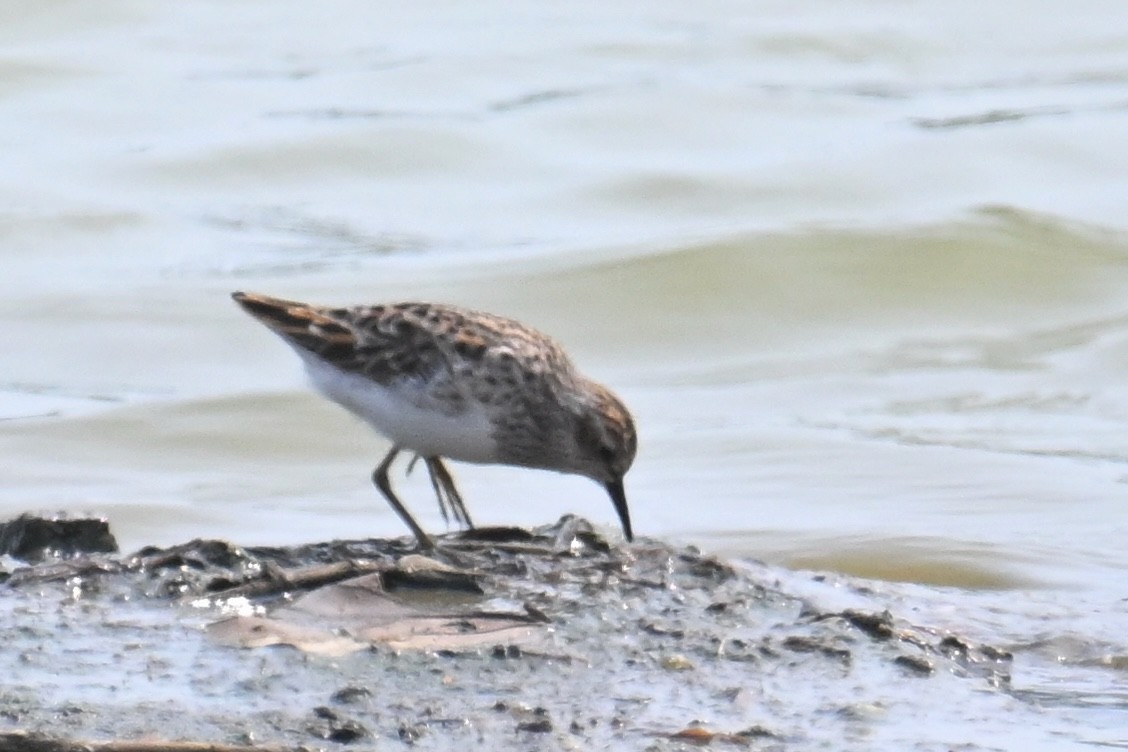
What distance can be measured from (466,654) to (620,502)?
5.97 ft

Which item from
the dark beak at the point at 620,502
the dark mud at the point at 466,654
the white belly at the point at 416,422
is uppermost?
the white belly at the point at 416,422

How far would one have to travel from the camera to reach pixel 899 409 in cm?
1038

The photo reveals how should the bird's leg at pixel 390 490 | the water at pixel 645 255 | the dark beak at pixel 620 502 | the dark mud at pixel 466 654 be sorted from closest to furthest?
the dark mud at pixel 466 654
the bird's leg at pixel 390 490
the dark beak at pixel 620 502
the water at pixel 645 255

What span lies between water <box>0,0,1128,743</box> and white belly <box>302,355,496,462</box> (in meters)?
1.36

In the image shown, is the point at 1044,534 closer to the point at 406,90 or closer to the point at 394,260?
the point at 394,260

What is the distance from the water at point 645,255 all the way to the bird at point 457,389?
105 centimetres

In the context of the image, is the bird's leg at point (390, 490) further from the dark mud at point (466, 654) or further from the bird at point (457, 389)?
the dark mud at point (466, 654)

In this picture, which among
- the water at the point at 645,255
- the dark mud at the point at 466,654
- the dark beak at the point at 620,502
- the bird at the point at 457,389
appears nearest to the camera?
the dark mud at the point at 466,654

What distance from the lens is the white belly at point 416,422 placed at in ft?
20.2

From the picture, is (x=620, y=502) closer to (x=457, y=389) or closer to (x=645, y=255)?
(x=457, y=389)

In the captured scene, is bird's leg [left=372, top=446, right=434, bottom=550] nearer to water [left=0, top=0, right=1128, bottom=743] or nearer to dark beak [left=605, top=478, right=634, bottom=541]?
dark beak [left=605, top=478, right=634, bottom=541]

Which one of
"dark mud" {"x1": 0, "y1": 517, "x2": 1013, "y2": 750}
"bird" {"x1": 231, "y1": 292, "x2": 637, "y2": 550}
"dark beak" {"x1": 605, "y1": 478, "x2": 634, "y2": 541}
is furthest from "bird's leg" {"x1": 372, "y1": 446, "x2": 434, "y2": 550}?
"dark beak" {"x1": 605, "y1": 478, "x2": 634, "y2": 541}

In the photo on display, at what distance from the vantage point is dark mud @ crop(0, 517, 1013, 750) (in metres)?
4.29

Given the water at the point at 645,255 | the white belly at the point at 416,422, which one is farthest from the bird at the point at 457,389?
the water at the point at 645,255
